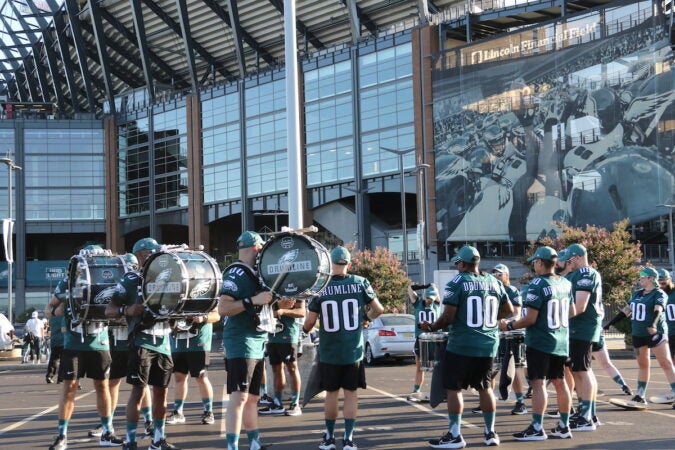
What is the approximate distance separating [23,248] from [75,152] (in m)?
Answer: 9.05

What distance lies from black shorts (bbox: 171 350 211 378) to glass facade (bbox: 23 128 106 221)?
67481 millimetres

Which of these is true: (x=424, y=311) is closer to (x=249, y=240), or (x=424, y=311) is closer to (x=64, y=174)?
(x=249, y=240)

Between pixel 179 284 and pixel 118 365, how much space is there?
2241 mm

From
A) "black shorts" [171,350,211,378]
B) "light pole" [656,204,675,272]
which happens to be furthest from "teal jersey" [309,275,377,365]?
"light pole" [656,204,675,272]

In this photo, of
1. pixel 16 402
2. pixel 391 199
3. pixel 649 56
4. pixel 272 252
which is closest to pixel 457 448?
pixel 272 252

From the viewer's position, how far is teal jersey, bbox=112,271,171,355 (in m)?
8.52

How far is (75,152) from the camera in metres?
76.0

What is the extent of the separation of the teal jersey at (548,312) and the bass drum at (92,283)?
4.25m

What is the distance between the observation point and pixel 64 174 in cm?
7531

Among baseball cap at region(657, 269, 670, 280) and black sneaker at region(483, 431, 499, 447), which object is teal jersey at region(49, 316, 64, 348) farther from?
baseball cap at region(657, 269, 670, 280)

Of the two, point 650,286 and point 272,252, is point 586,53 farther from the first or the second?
point 272,252

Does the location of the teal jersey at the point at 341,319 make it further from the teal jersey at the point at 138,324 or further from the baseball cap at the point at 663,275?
the baseball cap at the point at 663,275

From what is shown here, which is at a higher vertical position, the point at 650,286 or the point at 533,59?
the point at 533,59

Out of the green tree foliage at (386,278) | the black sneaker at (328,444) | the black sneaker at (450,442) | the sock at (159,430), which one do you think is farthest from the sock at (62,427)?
the green tree foliage at (386,278)
